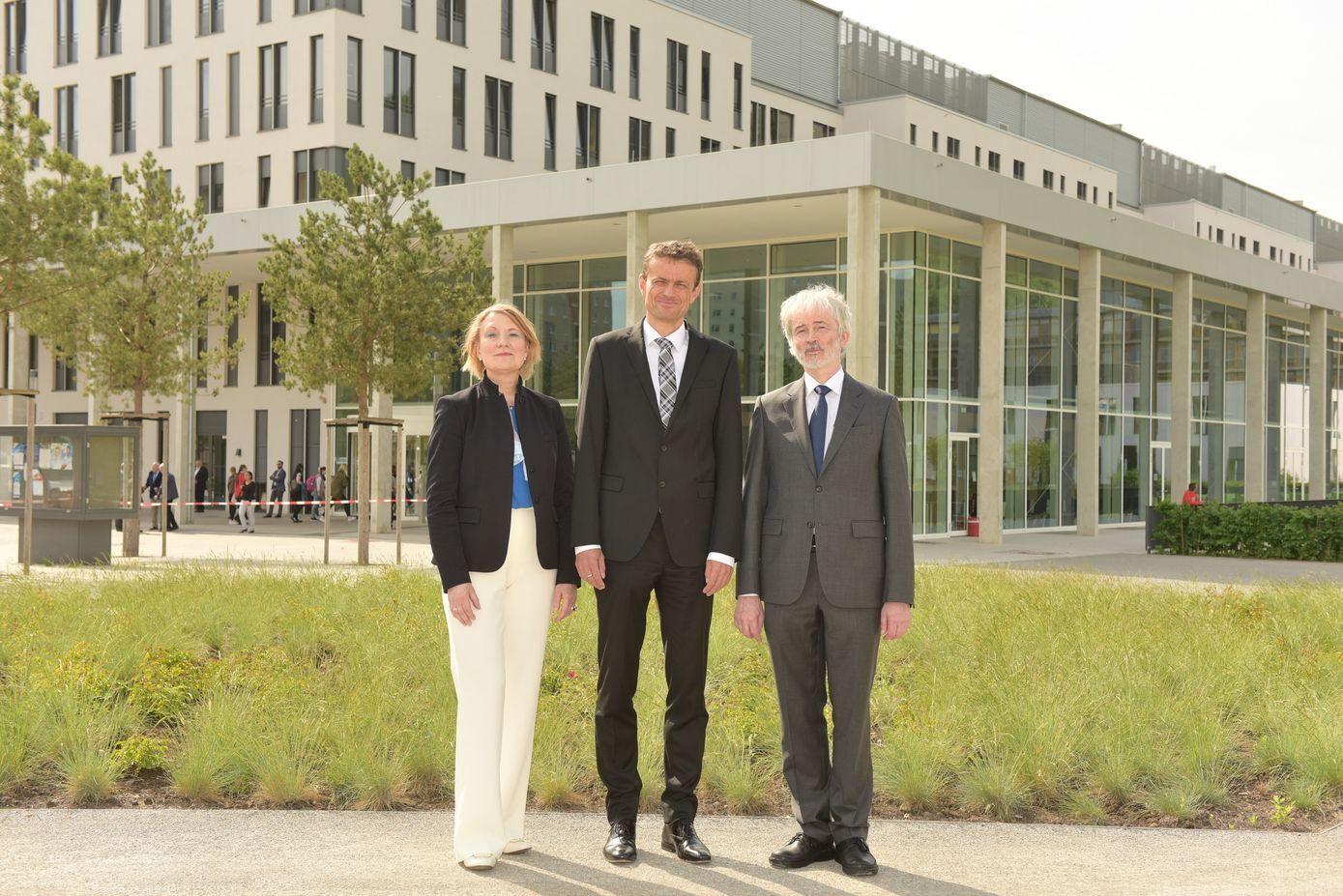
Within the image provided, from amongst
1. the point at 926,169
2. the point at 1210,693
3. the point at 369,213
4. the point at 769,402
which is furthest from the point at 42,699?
the point at 926,169

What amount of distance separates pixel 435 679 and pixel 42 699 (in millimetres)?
1965

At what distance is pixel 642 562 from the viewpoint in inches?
194

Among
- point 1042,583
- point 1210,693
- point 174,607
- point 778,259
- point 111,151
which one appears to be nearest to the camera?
point 1210,693

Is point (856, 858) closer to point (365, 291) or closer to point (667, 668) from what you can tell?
point (667, 668)

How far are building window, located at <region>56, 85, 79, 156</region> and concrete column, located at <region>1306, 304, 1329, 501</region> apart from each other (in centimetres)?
3847

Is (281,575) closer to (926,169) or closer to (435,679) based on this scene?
(435,679)

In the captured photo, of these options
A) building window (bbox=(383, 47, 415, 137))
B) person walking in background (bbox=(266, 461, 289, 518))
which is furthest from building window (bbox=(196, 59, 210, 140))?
person walking in background (bbox=(266, 461, 289, 518))

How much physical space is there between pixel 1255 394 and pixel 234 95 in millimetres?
30547

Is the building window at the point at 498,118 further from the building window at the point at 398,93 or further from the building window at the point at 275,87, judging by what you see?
the building window at the point at 275,87

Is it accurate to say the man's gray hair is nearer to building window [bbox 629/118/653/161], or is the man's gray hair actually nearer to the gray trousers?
the gray trousers

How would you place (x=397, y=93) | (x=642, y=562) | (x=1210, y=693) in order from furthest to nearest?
1. (x=397, y=93)
2. (x=1210, y=693)
3. (x=642, y=562)

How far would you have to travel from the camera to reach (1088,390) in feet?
97.0

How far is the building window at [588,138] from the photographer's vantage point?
42.0 metres

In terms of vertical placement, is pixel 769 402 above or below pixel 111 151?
below
